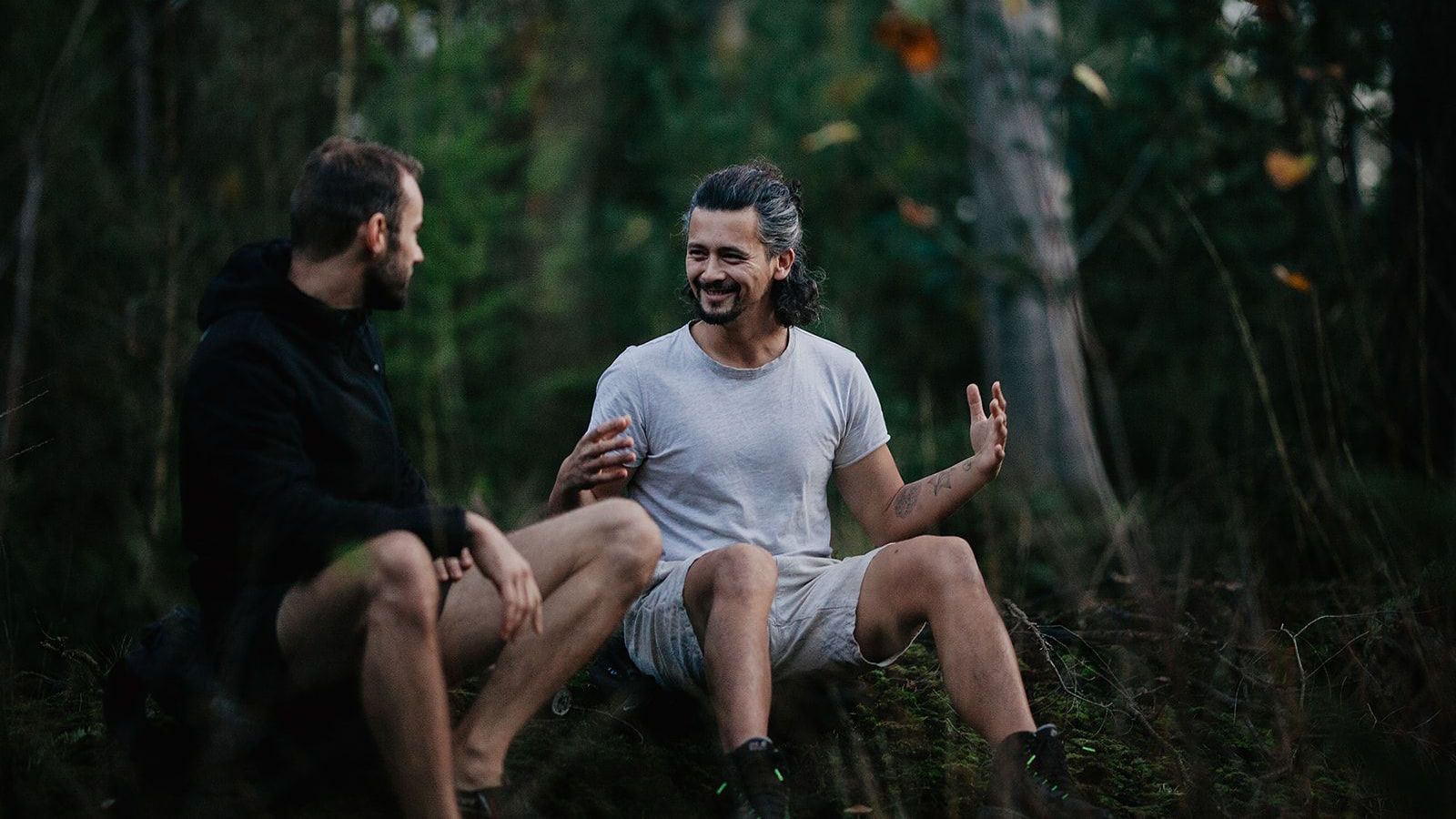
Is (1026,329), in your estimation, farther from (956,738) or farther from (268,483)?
(268,483)

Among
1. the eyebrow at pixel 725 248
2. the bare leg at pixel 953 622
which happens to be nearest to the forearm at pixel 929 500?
the bare leg at pixel 953 622

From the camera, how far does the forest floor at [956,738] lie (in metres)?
2.90

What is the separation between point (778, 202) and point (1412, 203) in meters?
2.90

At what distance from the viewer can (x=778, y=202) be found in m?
3.72

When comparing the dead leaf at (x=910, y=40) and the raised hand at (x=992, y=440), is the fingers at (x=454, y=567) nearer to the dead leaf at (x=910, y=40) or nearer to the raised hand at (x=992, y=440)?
the raised hand at (x=992, y=440)

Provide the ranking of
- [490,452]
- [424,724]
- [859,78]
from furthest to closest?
[859,78]
[490,452]
[424,724]

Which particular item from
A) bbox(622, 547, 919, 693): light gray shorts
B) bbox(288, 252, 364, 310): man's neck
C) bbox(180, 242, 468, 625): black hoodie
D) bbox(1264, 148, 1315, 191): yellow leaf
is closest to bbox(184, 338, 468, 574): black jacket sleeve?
bbox(180, 242, 468, 625): black hoodie

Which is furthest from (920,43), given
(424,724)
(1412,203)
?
(424,724)

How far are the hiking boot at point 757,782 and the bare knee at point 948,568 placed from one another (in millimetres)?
528

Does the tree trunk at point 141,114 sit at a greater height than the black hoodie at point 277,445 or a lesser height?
greater

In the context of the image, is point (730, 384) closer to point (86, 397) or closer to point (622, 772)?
point (622, 772)

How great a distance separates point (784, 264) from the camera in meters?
3.76

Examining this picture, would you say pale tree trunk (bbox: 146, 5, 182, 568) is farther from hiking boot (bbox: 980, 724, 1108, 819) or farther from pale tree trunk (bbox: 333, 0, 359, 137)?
hiking boot (bbox: 980, 724, 1108, 819)

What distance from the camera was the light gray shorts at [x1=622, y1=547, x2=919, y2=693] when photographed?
337cm
